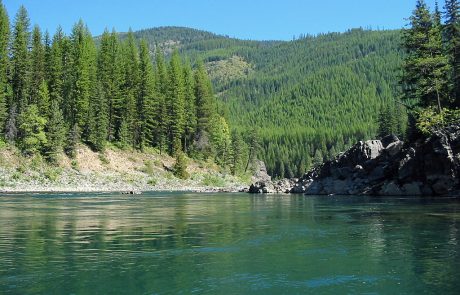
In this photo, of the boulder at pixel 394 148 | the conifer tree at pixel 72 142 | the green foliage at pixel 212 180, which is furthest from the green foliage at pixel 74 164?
the boulder at pixel 394 148

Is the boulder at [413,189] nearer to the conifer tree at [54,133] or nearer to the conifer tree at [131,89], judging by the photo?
the conifer tree at [54,133]

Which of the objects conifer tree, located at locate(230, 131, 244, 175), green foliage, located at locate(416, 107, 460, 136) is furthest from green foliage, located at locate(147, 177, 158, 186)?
green foliage, located at locate(416, 107, 460, 136)

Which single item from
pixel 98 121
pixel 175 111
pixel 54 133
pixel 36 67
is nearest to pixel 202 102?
pixel 175 111

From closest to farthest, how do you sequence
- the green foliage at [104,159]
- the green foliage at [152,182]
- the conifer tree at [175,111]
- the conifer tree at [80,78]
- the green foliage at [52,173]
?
the green foliage at [52,173]
the green foliage at [104,159]
the green foliage at [152,182]
the conifer tree at [80,78]
the conifer tree at [175,111]

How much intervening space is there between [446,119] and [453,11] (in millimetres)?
16920

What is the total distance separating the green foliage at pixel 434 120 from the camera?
59.6 meters

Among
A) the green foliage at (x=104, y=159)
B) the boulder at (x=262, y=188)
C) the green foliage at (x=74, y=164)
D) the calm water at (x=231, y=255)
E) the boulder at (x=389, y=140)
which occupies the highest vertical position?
the boulder at (x=389, y=140)

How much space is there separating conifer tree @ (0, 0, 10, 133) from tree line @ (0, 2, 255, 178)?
0.57 feet

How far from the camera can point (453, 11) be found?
222 feet

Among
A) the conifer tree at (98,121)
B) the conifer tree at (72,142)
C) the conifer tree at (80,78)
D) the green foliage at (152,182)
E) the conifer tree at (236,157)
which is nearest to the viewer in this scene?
the conifer tree at (72,142)

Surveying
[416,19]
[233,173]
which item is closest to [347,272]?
[416,19]

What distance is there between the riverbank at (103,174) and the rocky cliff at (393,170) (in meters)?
20.6

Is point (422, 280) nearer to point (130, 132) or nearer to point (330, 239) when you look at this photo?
point (330, 239)

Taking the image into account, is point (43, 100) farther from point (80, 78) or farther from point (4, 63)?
point (80, 78)
